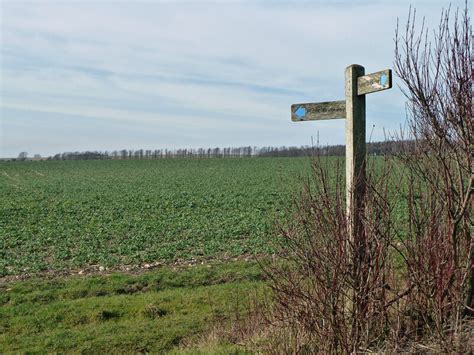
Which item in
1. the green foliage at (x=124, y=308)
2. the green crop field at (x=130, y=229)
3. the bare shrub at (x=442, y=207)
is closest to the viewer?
the bare shrub at (x=442, y=207)

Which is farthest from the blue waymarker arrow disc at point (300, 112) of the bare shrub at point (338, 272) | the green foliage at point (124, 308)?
the green foliage at point (124, 308)

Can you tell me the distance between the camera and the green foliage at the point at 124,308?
743 centimetres

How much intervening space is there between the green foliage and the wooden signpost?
Result: 2.24m

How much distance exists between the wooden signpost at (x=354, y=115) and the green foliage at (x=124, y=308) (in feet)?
7.36

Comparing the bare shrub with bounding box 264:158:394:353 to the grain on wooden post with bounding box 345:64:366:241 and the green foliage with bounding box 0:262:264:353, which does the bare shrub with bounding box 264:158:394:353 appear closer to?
the grain on wooden post with bounding box 345:64:366:241

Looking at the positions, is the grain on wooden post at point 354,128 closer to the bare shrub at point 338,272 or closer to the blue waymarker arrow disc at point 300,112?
the bare shrub at point 338,272

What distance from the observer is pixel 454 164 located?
458 centimetres

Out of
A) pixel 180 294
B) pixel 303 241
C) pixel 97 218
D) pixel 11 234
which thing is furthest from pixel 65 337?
pixel 97 218

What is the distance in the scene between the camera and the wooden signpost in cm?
436

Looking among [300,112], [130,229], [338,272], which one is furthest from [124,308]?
[130,229]

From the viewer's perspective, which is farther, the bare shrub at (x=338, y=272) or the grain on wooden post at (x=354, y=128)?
the grain on wooden post at (x=354, y=128)

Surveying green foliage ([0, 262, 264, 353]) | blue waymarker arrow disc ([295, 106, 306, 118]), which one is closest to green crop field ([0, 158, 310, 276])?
blue waymarker arrow disc ([295, 106, 306, 118])

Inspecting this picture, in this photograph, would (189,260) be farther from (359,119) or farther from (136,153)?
(136,153)

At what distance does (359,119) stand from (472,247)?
1656 millimetres
